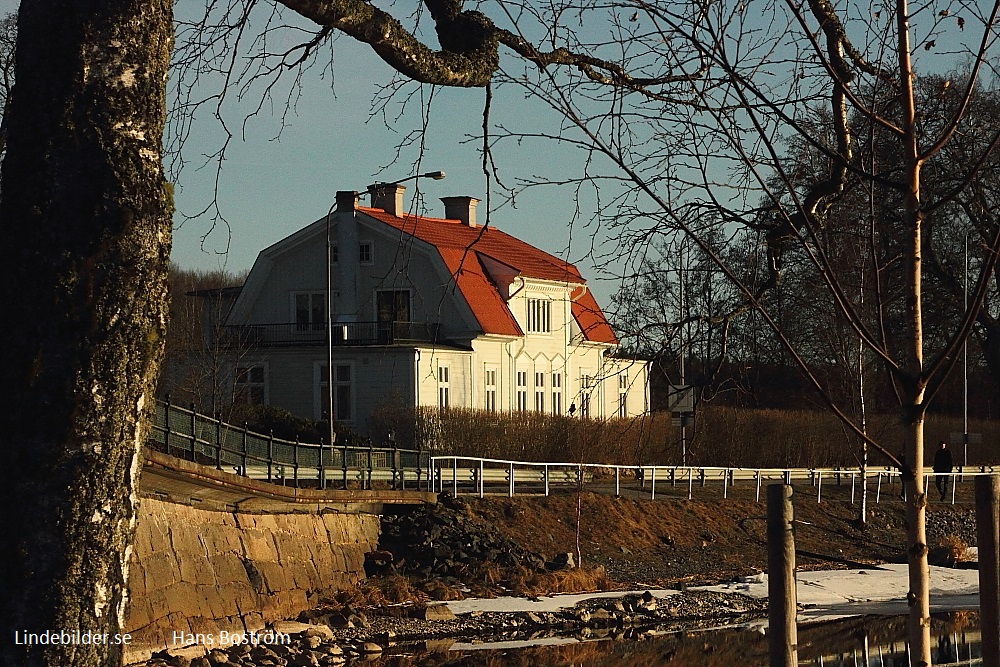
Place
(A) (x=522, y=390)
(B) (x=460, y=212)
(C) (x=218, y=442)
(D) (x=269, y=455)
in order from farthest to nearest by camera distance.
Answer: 1. (B) (x=460, y=212)
2. (A) (x=522, y=390)
3. (D) (x=269, y=455)
4. (C) (x=218, y=442)

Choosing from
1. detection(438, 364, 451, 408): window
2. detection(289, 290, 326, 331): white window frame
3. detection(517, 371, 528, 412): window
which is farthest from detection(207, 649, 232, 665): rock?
detection(517, 371, 528, 412): window

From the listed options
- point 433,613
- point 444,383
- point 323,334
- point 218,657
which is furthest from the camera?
point 323,334

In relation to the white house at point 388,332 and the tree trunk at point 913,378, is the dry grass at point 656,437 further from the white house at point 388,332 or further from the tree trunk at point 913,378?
the tree trunk at point 913,378

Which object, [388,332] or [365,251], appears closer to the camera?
[388,332]

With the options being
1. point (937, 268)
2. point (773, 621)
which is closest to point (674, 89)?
point (773, 621)

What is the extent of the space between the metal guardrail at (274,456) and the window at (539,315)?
65.8 feet

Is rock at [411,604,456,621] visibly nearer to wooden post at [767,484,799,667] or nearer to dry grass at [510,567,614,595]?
dry grass at [510,567,614,595]

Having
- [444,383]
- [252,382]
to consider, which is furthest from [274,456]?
[252,382]

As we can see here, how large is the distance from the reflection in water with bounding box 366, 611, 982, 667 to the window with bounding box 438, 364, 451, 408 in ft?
85.7

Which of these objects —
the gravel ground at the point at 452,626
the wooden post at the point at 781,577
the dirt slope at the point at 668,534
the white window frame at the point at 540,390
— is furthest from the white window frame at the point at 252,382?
the wooden post at the point at 781,577

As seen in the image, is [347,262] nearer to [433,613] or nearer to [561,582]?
[561,582]

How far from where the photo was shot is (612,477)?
3984 centimetres

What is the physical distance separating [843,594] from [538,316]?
91.5ft

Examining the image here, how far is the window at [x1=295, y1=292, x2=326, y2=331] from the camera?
168 ft
